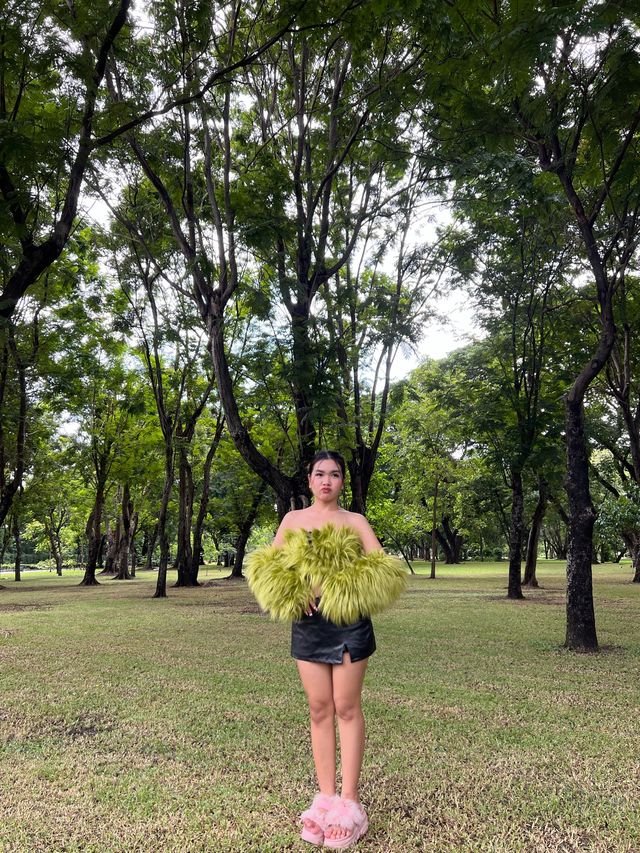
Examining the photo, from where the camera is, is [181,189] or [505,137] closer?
[505,137]

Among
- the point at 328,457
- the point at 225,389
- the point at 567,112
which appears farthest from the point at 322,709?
the point at 567,112

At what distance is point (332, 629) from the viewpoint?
118 inches

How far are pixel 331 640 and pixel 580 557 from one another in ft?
19.9

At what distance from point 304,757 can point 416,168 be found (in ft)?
35.9

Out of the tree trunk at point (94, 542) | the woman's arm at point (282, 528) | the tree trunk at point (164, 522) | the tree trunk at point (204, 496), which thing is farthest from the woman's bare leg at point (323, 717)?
the tree trunk at point (94, 542)

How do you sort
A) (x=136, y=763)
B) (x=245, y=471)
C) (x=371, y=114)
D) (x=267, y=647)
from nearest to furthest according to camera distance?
(x=136, y=763) < (x=267, y=647) < (x=371, y=114) < (x=245, y=471)

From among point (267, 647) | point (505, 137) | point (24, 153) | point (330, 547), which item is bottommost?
point (267, 647)

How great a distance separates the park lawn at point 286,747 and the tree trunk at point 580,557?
13.9 inches

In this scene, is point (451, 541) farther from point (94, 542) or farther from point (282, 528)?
point (282, 528)

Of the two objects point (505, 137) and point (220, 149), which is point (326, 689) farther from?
point (220, 149)

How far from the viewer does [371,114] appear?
9.48 metres

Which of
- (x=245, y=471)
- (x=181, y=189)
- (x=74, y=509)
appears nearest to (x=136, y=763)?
(x=181, y=189)

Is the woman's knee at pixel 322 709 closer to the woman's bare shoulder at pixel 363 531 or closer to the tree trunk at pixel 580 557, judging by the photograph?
the woman's bare shoulder at pixel 363 531

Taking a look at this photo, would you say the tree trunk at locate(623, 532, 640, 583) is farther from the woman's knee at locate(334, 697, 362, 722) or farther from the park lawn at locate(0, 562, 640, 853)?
the woman's knee at locate(334, 697, 362, 722)
